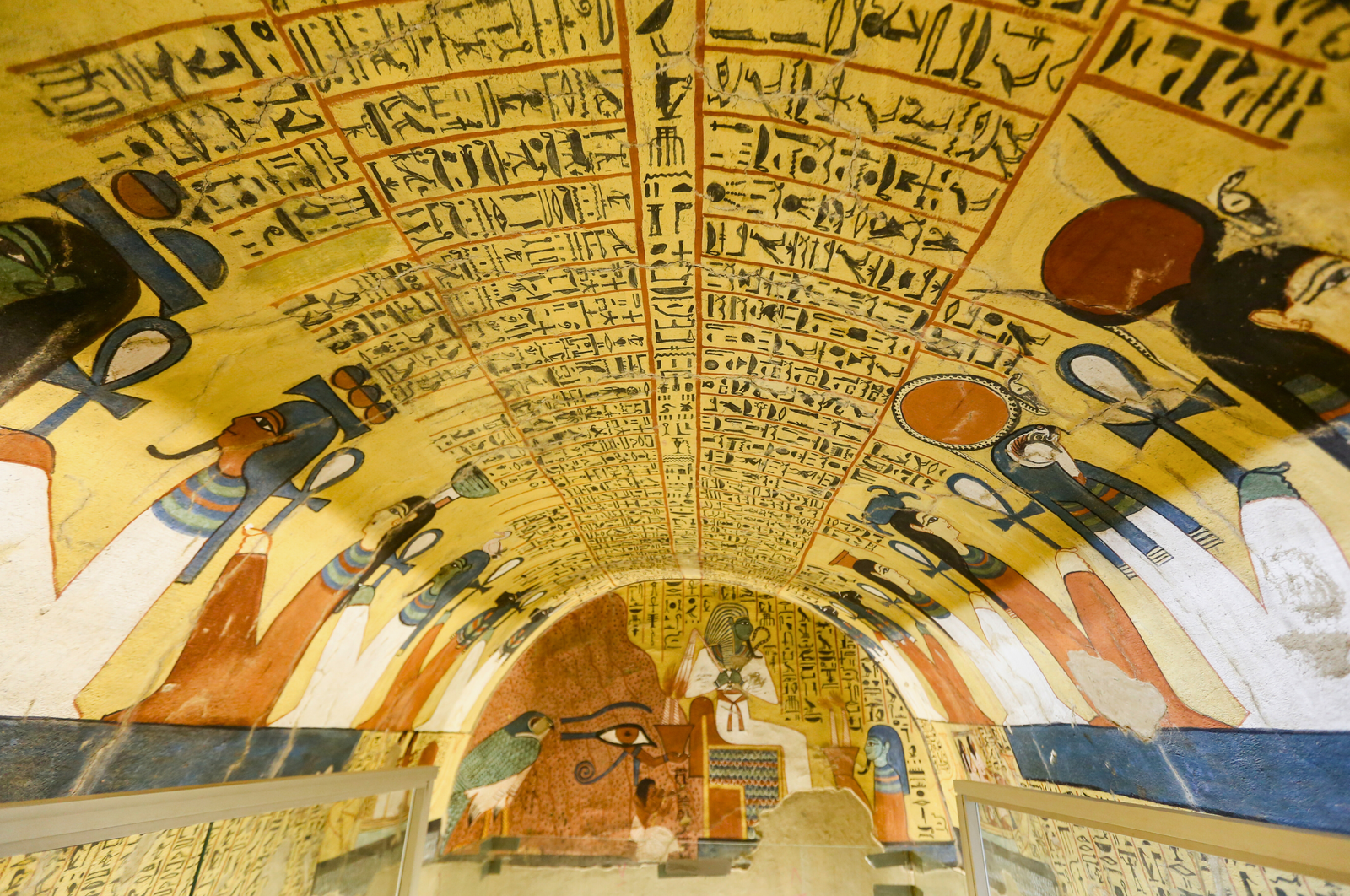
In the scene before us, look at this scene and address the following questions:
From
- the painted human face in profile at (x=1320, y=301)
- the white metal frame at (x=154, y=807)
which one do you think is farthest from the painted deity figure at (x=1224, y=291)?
the white metal frame at (x=154, y=807)

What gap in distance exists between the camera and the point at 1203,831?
3223 mm

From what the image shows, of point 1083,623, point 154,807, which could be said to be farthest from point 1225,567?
point 154,807

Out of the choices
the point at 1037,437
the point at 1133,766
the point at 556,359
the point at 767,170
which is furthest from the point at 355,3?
the point at 1133,766

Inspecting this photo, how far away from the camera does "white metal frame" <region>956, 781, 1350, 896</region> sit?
8.54 feet

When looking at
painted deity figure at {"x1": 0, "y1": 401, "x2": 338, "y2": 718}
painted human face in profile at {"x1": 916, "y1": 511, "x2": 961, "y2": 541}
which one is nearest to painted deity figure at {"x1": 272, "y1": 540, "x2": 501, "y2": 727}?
painted deity figure at {"x1": 0, "y1": 401, "x2": 338, "y2": 718}

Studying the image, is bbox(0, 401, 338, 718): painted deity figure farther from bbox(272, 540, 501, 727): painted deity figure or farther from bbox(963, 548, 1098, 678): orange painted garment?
bbox(963, 548, 1098, 678): orange painted garment

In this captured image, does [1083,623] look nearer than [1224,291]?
No

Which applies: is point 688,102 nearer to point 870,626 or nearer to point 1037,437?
point 1037,437

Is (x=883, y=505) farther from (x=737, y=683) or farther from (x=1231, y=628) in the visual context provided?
(x=737, y=683)

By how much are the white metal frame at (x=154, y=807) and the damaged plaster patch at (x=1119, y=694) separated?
176 inches

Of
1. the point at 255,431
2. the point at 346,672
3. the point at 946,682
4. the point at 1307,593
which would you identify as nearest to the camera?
the point at 1307,593

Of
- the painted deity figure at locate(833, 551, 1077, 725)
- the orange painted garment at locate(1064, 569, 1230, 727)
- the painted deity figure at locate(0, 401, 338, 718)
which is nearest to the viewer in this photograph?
the painted deity figure at locate(0, 401, 338, 718)

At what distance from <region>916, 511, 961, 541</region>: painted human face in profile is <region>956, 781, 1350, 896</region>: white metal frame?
5.14ft

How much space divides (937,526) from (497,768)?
19.2ft
